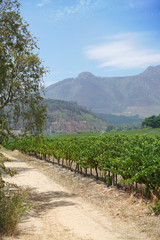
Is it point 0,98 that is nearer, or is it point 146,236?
point 146,236

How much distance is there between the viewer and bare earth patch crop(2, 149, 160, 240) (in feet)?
27.3

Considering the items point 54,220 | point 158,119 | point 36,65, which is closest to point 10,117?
point 36,65

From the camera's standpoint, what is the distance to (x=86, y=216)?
10523 mm

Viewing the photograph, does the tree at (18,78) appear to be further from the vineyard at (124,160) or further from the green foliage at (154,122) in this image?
the green foliage at (154,122)

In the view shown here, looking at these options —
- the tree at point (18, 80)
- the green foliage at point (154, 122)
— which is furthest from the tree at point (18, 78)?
the green foliage at point (154, 122)

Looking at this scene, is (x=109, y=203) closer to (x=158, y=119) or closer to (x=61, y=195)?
(x=61, y=195)

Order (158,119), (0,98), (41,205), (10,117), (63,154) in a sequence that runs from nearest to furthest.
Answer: (41,205) → (0,98) → (10,117) → (63,154) → (158,119)

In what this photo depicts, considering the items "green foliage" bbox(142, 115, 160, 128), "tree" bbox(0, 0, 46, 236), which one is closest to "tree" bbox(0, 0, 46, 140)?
"tree" bbox(0, 0, 46, 236)

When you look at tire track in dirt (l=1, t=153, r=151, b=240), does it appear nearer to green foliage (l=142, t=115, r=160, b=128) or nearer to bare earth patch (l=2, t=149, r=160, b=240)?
bare earth patch (l=2, t=149, r=160, b=240)

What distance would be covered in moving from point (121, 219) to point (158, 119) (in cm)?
11409

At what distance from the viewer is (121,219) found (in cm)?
1022

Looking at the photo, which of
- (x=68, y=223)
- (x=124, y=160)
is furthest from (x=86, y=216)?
(x=124, y=160)

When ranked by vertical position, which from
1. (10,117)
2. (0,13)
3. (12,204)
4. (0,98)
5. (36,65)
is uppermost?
(0,13)

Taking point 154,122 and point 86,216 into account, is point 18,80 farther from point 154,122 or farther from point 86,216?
point 154,122
